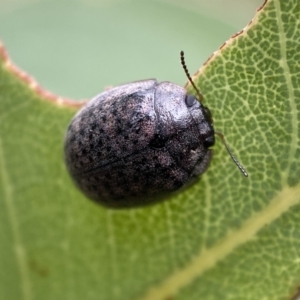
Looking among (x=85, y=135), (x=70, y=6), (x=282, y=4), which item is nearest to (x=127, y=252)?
(x=85, y=135)

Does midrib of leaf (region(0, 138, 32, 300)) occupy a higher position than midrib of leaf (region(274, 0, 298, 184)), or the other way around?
midrib of leaf (region(274, 0, 298, 184))

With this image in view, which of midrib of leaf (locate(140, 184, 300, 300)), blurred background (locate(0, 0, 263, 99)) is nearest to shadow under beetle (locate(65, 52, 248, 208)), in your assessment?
midrib of leaf (locate(140, 184, 300, 300))

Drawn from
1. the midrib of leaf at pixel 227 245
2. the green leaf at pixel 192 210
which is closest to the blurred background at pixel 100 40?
the green leaf at pixel 192 210

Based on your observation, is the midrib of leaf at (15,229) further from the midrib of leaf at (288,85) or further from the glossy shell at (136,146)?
the midrib of leaf at (288,85)

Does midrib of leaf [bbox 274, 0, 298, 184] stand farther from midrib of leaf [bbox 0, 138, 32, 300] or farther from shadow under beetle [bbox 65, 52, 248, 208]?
midrib of leaf [bbox 0, 138, 32, 300]

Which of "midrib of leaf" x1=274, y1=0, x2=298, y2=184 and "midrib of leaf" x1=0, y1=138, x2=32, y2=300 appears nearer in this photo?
"midrib of leaf" x1=274, y1=0, x2=298, y2=184

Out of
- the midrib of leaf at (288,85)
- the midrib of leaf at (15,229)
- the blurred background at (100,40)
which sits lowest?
the midrib of leaf at (15,229)

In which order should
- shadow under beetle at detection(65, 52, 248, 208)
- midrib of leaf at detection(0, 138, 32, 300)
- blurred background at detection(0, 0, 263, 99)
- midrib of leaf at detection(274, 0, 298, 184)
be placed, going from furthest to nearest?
blurred background at detection(0, 0, 263, 99) → midrib of leaf at detection(0, 138, 32, 300) → shadow under beetle at detection(65, 52, 248, 208) → midrib of leaf at detection(274, 0, 298, 184)
